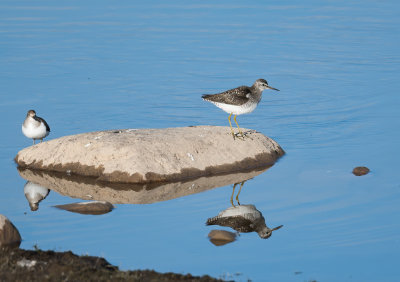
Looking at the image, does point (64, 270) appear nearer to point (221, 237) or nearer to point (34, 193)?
point (221, 237)

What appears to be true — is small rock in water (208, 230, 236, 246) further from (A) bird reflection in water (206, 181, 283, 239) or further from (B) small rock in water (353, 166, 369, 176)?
(B) small rock in water (353, 166, 369, 176)

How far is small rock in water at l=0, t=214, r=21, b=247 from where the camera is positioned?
1330cm

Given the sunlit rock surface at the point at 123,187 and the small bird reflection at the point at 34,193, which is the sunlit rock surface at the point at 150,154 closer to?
the sunlit rock surface at the point at 123,187

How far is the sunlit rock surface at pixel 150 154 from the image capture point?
17.2 metres

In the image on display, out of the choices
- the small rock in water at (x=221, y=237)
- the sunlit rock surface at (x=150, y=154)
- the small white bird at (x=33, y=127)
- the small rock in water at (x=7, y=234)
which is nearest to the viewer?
the small rock in water at (x=7, y=234)

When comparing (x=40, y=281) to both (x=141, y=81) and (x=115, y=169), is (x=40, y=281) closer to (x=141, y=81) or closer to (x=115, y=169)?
(x=115, y=169)

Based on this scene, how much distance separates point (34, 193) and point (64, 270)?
19.0 feet

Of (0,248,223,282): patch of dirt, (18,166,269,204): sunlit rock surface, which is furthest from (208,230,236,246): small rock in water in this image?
(0,248,223,282): patch of dirt

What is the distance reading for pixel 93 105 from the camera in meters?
23.4

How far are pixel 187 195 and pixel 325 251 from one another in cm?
394

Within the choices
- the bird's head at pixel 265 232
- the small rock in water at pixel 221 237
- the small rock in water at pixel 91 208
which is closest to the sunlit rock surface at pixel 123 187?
the small rock in water at pixel 91 208

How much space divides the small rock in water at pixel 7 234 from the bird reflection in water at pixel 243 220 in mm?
3687

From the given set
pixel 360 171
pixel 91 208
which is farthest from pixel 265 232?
pixel 360 171

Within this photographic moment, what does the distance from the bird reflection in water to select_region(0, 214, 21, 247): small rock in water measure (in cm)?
369
